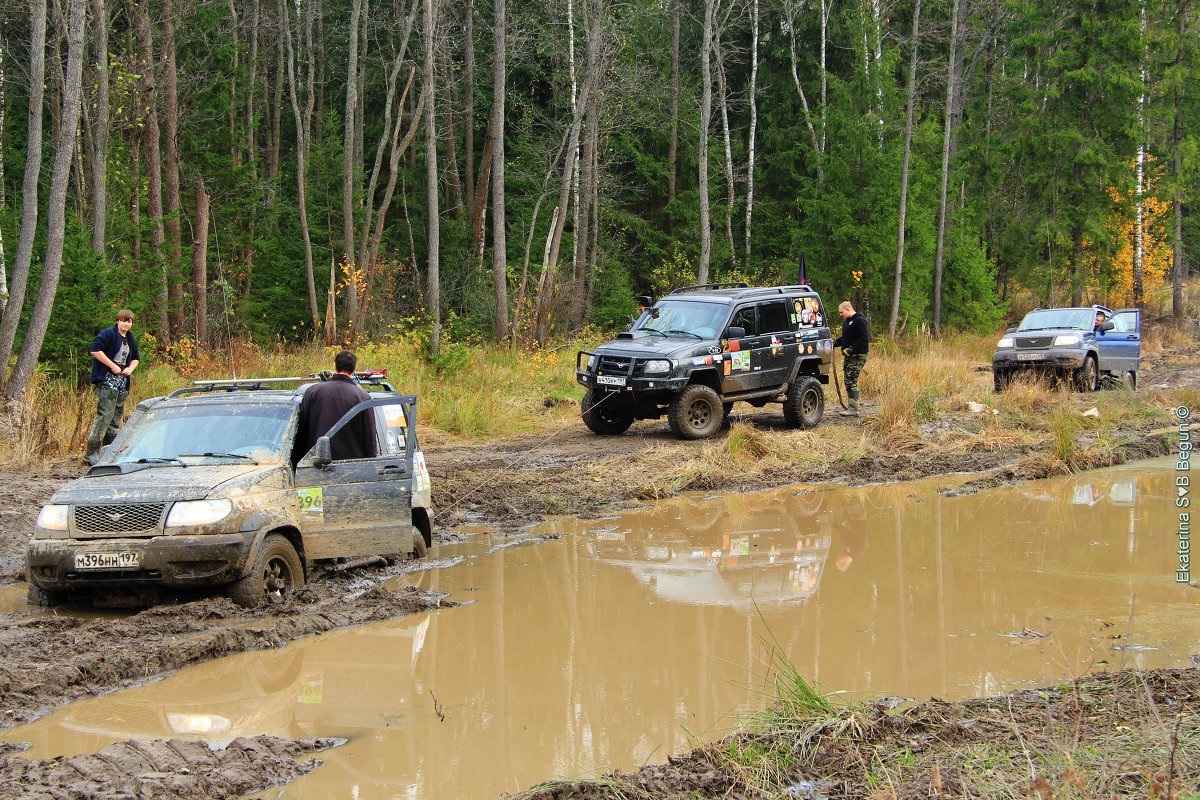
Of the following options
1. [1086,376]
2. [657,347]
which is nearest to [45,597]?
[657,347]

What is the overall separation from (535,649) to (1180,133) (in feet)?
129

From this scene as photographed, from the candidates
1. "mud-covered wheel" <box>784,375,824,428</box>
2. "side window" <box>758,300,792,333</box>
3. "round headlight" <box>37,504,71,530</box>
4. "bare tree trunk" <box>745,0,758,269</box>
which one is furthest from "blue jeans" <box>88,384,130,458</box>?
"bare tree trunk" <box>745,0,758,269</box>

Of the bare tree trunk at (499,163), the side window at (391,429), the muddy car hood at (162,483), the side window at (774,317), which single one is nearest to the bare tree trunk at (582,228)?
the bare tree trunk at (499,163)

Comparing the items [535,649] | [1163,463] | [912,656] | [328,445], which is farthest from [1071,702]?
[1163,463]

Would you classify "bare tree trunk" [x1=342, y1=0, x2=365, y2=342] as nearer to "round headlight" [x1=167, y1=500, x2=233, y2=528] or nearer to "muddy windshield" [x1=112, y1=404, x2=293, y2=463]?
"muddy windshield" [x1=112, y1=404, x2=293, y2=463]

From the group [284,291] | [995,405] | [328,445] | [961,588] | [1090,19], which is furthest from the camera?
[1090,19]

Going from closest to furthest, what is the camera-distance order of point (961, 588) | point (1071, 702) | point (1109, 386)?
1. point (1071, 702)
2. point (961, 588)
3. point (1109, 386)

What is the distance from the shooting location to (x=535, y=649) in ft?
24.5

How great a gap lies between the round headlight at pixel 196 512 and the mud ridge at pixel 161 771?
2.36 m

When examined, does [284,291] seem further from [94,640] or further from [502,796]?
[502,796]

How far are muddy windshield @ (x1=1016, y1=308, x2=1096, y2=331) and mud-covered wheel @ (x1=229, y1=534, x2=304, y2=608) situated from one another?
1849 cm

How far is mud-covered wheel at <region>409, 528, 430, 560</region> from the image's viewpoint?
9695mm

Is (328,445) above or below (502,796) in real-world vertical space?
above

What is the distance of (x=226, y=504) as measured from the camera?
7570mm
